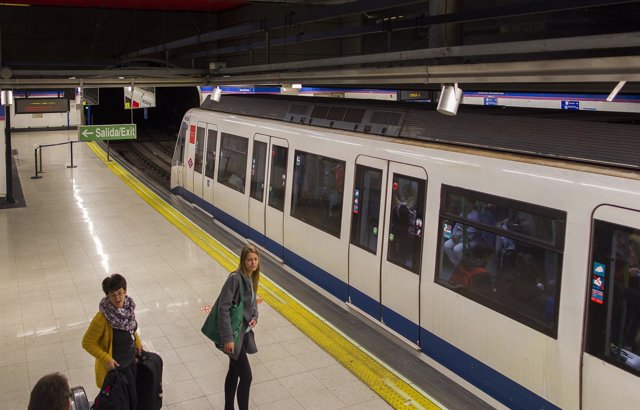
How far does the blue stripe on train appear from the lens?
202 inches

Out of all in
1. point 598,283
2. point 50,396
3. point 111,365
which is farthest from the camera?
point 111,365

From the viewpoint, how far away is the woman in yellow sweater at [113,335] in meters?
4.66

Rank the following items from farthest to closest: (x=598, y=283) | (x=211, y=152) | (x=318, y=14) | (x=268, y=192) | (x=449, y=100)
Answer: (x=211, y=152)
(x=268, y=192)
(x=318, y=14)
(x=449, y=100)
(x=598, y=283)

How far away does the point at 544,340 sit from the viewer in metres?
4.80

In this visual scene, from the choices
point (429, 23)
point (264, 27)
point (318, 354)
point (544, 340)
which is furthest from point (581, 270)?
point (264, 27)

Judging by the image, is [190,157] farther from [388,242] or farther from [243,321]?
[243,321]

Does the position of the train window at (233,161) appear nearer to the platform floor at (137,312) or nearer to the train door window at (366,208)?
the platform floor at (137,312)

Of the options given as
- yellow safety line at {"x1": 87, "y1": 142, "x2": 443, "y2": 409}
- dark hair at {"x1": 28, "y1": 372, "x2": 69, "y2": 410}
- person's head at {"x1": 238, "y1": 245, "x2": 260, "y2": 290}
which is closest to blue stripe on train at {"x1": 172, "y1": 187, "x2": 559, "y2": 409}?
yellow safety line at {"x1": 87, "y1": 142, "x2": 443, "y2": 409}

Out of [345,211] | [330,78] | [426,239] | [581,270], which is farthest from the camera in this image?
[330,78]

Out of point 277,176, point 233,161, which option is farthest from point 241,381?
point 233,161

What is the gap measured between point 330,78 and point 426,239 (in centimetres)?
293

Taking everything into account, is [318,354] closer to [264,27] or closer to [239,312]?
[239,312]

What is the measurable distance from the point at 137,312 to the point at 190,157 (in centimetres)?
622

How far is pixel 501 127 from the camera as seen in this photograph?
577 cm
